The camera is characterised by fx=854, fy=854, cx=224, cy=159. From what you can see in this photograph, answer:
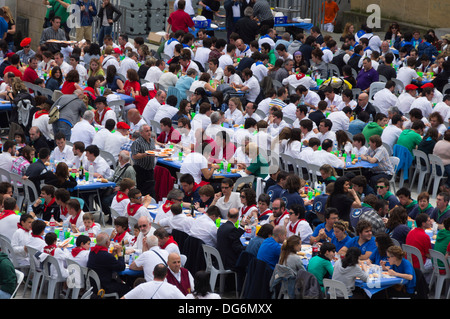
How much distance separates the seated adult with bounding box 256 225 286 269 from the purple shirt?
33.6 feet

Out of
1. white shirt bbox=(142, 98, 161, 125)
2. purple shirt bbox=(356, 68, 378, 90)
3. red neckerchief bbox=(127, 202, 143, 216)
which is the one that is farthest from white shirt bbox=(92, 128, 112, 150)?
purple shirt bbox=(356, 68, 378, 90)

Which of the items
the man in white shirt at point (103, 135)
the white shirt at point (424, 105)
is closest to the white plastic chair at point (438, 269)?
the white shirt at point (424, 105)

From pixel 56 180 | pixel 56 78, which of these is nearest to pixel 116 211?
pixel 56 180

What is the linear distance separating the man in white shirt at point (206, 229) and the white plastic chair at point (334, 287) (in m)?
2.32

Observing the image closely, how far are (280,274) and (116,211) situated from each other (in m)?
3.45

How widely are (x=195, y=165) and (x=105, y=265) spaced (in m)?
4.07

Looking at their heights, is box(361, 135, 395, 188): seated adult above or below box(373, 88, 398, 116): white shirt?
below

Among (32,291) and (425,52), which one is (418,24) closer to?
(425,52)

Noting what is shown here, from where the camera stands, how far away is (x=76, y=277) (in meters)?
11.4

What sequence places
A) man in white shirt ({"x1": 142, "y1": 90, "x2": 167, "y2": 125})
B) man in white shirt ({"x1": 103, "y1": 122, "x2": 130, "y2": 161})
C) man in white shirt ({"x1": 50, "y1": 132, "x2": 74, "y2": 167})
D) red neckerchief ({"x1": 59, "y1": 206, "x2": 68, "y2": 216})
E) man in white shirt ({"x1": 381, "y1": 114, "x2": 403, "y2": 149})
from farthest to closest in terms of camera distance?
man in white shirt ({"x1": 142, "y1": 90, "x2": 167, "y2": 125}), man in white shirt ({"x1": 381, "y1": 114, "x2": 403, "y2": 149}), man in white shirt ({"x1": 103, "y1": 122, "x2": 130, "y2": 161}), man in white shirt ({"x1": 50, "y1": 132, "x2": 74, "y2": 167}), red neckerchief ({"x1": 59, "y1": 206, "x2": 68, "y2": 216})

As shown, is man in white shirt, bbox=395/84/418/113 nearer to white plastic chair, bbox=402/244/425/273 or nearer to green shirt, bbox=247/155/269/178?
green shirt, bbox=247/155/269/178

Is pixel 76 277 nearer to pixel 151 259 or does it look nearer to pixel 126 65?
pixel 151 259

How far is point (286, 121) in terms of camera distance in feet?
59.7

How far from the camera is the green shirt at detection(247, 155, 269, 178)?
50.5 ft
